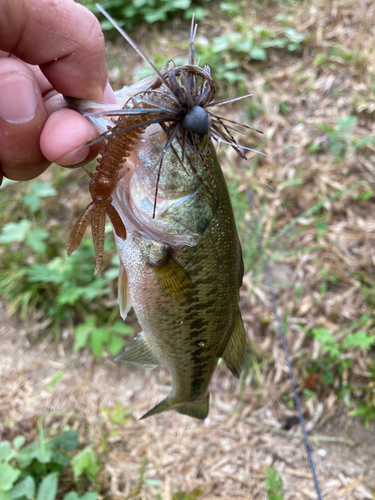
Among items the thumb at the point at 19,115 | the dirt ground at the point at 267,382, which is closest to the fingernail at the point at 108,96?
the thumb at the point at 19,115

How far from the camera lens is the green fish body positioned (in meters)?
1.27

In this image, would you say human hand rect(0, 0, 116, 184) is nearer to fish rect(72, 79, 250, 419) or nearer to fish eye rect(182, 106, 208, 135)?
fish rect(72, 79, 250, 419)

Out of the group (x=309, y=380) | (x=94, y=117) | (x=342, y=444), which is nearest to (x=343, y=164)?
(x=309, y=380)

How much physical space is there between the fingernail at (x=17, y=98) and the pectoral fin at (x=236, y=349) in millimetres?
1227

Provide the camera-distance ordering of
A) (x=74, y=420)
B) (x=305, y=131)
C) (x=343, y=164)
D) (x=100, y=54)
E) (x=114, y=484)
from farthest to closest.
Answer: (x=305, y=131)
(x=343, y=164)
(x=74, y=420)
(x=114, y=484)
(x=100, y=54)

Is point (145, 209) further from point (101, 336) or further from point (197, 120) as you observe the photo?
point (101, 336)

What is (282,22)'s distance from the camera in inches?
196

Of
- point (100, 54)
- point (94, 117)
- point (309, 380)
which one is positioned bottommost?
point (309, 380)

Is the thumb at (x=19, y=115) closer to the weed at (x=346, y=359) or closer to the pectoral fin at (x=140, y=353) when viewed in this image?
the pectoral fin at (x=140, y=353)

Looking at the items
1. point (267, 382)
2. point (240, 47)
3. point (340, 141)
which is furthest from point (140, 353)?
point (240, 47)

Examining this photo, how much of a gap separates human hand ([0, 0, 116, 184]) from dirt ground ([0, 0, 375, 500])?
75.0 inches

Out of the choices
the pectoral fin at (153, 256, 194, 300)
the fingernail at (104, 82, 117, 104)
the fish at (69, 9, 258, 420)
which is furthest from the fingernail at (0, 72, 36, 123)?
the pectoral fin at (153, 256, 194, 300)

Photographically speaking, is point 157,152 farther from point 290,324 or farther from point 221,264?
point 290,324

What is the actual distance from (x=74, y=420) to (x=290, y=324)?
1.95m
